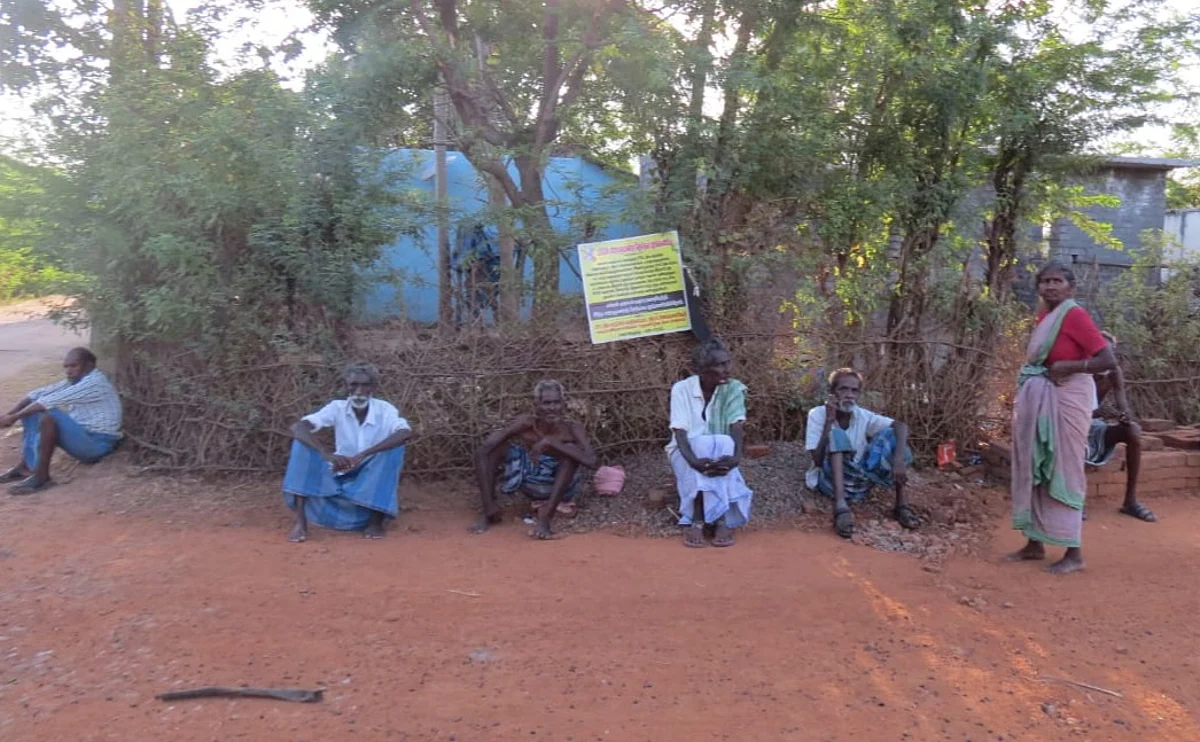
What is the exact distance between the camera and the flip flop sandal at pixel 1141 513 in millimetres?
5914

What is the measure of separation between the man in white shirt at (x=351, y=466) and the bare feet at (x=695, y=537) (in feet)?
5.73

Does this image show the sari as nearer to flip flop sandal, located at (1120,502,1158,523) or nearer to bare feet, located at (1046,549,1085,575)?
bare feet, located at (1046,549,1085,575)

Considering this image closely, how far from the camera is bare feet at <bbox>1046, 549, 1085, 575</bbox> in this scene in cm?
483

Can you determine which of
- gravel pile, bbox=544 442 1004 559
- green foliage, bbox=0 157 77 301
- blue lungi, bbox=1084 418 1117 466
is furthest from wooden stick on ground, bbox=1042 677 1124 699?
green foliage, bbox=0 157 77 301

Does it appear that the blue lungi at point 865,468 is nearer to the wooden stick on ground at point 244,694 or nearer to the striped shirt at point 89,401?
the wooden stick on ground at point 244,694

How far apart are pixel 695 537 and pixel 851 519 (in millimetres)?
970

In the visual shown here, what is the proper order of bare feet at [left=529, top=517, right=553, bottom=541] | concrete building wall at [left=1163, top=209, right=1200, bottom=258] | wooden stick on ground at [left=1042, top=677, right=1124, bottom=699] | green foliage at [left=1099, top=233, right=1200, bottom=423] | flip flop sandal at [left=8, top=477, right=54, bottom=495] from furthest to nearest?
concrete building wall at [left=1163, top=209, right=1200, bottom=258], green foliage at [left=1099, top=233, right=1200, bottom=423], flip flop sandal at [left=8, top=477, right=54, bottom=495], bare feet at [left=529, top=517, right=553, bottom=541], wooden stick on ground at [left=1042, top=677, right=1124, bottom=699]

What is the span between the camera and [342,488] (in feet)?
17.9

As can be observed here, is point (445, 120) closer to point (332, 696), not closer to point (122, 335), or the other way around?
point (122, 335)

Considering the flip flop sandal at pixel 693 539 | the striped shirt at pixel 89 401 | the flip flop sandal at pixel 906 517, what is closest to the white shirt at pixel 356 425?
the flip flop sandal at pixel 693 539

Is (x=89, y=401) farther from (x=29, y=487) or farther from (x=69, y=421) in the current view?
(x=29, y=487)

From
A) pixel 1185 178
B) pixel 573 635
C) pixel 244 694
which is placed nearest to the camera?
pixel 244 694

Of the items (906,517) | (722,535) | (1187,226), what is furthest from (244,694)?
(1187,226)

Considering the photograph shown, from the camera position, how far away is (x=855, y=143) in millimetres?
6562
